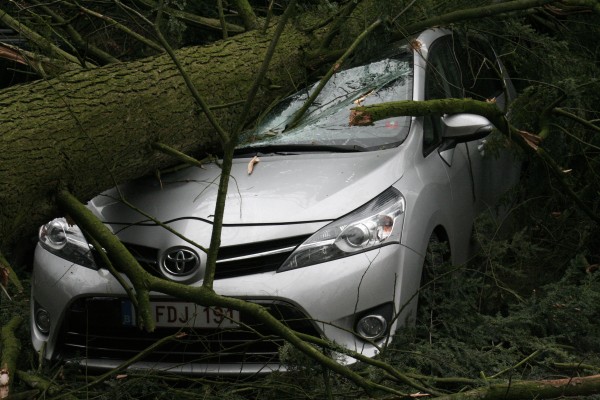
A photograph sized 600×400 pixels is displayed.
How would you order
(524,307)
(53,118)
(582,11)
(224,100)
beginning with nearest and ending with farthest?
(53,118), (524,307), (224,100), (582,11)

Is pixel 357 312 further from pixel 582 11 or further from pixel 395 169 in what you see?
pixel 582 11

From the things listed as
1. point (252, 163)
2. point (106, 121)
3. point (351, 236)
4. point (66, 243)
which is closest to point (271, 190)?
point (252, 163)

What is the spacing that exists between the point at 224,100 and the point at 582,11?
7.53 ft

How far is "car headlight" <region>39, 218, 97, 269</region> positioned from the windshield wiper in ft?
2.94

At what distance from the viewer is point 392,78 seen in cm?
526

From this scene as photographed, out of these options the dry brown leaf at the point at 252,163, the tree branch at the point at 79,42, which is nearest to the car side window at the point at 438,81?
the dry brown leaf at the point at 252,163

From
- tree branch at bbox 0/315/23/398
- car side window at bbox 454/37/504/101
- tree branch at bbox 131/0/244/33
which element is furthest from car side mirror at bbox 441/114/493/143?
tree branch at bbox 0/315/23/398

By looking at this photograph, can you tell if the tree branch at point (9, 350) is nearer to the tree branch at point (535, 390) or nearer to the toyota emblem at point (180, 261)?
the toyota emblem at point (180, 261)

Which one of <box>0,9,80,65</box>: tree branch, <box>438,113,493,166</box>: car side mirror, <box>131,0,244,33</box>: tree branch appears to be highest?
<box>131,0,244,33</box>: tree branch

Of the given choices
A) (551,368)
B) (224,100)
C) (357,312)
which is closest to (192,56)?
(224,100)

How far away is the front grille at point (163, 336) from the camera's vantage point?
4.18m

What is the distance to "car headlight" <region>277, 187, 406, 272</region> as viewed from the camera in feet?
14.0

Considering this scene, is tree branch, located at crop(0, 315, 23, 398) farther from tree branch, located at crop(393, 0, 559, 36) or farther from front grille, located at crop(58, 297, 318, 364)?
tree branch, located at crop(393, 0, 559, 36)

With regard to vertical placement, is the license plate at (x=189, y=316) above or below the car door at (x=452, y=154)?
below
